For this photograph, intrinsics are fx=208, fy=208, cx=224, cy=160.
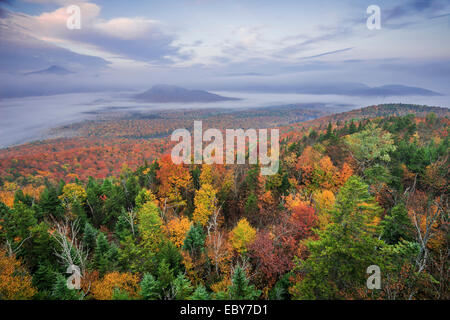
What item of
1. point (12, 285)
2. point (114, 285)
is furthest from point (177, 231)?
point (12, 285)

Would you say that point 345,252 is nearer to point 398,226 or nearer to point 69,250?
point 398,226

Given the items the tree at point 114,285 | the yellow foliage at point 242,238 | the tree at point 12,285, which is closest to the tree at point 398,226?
the yellow foliage at point 242,238

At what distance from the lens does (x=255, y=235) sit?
2256 cm

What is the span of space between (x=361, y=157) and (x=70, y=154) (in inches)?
6010

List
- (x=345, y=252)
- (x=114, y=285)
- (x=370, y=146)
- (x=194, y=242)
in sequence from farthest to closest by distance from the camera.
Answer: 1. (x=370, y=146)
2. (x=194, y=242)
3. (x=114, y=285)
4. (x=345, y=252)

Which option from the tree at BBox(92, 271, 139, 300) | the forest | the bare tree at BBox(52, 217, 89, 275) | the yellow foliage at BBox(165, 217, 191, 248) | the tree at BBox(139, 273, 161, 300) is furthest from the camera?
the yellow foliage at BBox(165, 217, 191, 248)

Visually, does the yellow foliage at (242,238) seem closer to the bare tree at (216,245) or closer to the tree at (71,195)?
the bare tree at (216,245)

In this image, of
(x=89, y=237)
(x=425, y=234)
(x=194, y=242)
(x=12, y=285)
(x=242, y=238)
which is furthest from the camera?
(x=89, y=237)

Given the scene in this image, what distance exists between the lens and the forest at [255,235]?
12.4 m

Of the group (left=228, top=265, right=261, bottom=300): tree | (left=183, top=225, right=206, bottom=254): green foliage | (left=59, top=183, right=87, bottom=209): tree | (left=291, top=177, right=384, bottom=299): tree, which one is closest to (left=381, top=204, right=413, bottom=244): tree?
(left=291, top=177, right=384, bottom=299): tree

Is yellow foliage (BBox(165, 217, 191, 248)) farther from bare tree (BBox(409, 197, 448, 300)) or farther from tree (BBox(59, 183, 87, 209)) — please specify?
bare tree (BBox(409, 197, 448, 300))

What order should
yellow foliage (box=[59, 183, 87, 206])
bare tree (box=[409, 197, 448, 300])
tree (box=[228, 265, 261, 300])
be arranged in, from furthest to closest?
yellow foliage (box=[59, 183, 87, 206]) → tree (box=[228, 265, 261, 300]) → bare tree (box=[409, 197, 448, 300])

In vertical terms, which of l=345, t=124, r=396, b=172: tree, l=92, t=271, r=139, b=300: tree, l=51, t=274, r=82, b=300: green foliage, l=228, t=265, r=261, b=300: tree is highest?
l=345, t=124, r=396, b=172: tree

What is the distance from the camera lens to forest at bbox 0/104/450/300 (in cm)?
1244
